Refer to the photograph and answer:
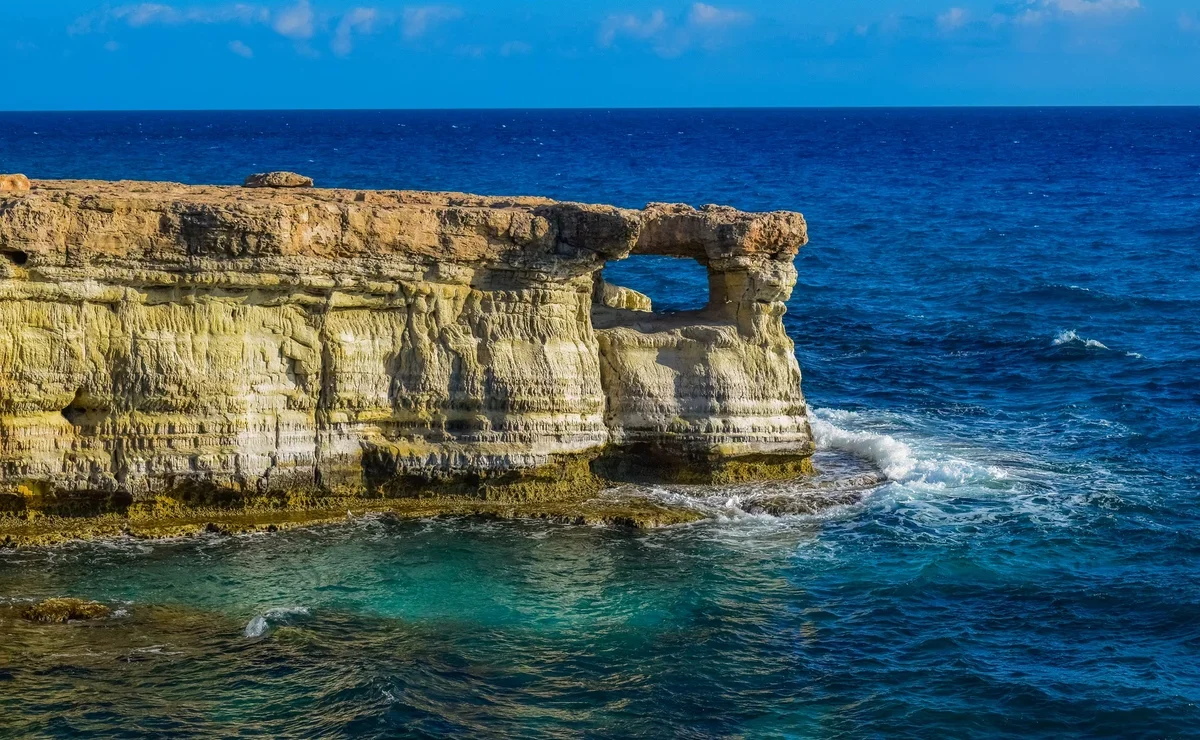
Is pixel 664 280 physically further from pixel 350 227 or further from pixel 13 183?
pixel 13 183

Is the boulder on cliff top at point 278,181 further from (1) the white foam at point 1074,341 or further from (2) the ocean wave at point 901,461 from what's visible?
(1) the white foam at point 1074,341

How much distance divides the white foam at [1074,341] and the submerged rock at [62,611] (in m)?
25.8

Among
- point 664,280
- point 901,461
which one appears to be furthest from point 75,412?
point 664,280

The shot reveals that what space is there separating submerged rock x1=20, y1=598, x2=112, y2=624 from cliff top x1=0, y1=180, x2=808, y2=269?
15.3 feet

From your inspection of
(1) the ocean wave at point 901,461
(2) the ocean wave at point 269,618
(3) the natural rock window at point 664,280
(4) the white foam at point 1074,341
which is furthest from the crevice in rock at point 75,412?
(4) the white foam at point 1074,341

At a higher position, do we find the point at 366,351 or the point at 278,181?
the point at 278,181

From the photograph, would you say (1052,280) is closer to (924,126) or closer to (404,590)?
(404,590)

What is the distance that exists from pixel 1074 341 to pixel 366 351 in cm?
2178

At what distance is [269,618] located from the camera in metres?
18.1

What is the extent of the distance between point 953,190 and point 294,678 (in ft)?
235

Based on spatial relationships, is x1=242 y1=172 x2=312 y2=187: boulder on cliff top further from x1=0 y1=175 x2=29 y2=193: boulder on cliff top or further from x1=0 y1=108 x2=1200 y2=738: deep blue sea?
x1=0 y1=108 x2=1200 y2=738: deep blue sea

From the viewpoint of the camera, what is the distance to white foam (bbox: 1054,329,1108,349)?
1421 inches

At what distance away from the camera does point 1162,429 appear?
28109 mm

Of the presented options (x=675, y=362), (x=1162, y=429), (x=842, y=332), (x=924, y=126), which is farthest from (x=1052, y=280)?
(x=924, y=126)
